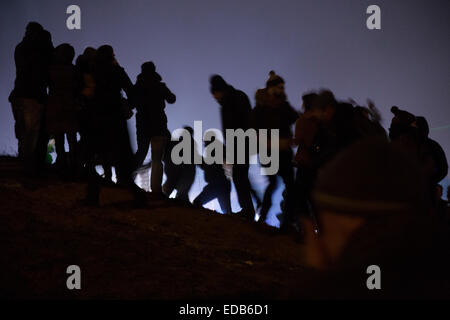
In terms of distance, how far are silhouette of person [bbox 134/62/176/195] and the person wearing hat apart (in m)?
5.48

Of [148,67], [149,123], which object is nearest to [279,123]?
[149,123]

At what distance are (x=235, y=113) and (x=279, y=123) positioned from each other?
2.42 feet

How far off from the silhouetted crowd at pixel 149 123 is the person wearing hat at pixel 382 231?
284cm

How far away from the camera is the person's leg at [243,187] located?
556cm

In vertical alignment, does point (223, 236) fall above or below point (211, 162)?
below

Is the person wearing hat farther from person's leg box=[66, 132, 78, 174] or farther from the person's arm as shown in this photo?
person's leg box=[66, 132, 78, 174]

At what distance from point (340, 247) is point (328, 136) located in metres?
3.42

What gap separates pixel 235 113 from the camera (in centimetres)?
554

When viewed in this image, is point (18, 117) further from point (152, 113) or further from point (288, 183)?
point (288, 183)

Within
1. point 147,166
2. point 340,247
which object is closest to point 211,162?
point 147,166

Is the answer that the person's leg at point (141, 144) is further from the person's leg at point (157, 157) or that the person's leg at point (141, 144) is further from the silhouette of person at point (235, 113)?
the silhouette of person at point (235, 113)

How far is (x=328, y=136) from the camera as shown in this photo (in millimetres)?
4430

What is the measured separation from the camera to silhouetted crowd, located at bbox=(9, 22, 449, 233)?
451cm
